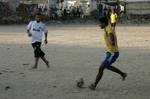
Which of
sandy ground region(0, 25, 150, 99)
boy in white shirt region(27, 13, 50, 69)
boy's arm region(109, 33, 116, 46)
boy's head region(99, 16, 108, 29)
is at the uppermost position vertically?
boy's head region(99, 16, 108, 29)

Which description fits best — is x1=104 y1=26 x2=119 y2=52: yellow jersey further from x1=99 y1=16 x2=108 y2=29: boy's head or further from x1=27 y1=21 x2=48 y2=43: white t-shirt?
x1=27 y1=21 x2=48 y2=43: white t-shirt

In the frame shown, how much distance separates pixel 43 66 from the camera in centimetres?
1659

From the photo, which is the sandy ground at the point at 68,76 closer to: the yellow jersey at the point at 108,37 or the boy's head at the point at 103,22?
the yellow jersey at the point at 108,37

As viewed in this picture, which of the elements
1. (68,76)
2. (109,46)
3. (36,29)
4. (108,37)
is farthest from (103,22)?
(36,29)

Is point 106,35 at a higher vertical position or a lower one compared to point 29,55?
higher

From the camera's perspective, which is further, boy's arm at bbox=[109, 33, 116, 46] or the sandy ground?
boy's arm at bbox=[109, 33, 116, 46]

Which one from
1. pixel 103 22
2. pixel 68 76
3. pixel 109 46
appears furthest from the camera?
pixel 68 76

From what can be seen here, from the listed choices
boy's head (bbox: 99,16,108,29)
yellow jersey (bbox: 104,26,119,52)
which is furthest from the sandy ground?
boy's head (bbox: 99,16,108,29)

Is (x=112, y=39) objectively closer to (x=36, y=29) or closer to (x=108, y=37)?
(x=108, y=37)

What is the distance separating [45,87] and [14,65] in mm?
4771

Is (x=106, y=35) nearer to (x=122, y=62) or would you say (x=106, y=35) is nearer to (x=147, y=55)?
(x=122, y=62)

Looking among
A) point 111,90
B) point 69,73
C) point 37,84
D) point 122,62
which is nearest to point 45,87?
point 37,84

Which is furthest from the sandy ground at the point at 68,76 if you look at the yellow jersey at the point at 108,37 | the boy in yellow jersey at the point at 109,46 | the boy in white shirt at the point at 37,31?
the yellow jersey at the point at 108,37

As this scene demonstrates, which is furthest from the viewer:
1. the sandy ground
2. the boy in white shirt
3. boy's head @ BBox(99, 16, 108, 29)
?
the boy in white shirt
